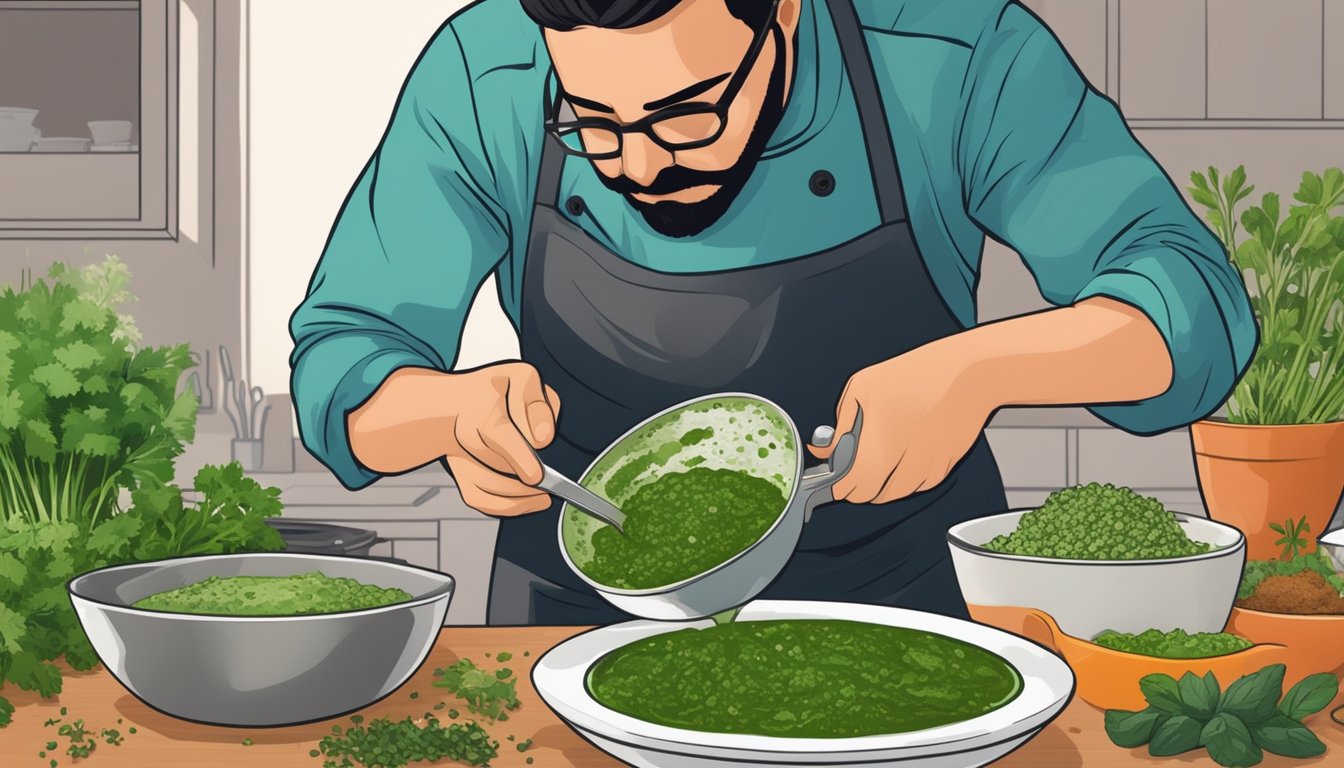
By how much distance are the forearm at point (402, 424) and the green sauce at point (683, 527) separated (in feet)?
0.77

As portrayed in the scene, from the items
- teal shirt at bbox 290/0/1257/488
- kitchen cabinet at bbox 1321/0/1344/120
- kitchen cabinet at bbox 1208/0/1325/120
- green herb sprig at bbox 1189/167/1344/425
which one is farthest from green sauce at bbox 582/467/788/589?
kitchen cabinet at bbox 1321/0/1344/120

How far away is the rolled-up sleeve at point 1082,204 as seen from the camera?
1341 millimetres

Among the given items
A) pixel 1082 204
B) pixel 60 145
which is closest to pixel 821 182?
pixel 1082 204

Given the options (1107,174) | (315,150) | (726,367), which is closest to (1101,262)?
(1107,174)

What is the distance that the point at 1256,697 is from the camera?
2.80 ft

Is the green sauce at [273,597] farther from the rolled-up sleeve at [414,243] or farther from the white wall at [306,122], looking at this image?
the white wall at [306,122]

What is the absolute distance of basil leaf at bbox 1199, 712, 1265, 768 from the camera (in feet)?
2.76

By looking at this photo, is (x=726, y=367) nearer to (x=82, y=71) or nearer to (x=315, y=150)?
(x=315, y=150)

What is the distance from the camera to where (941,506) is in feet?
5.37

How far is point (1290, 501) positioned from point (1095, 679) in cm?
54

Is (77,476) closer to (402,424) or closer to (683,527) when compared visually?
(402,424)

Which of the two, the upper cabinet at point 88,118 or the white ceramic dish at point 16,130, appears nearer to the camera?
the upper cabinet at point 88,118

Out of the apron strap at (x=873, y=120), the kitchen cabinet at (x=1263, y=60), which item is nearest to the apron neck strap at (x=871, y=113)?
the apron strap at (x=873, y=120)

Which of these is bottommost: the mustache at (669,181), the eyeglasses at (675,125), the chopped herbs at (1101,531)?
the chopped herbs at (1101,531)
